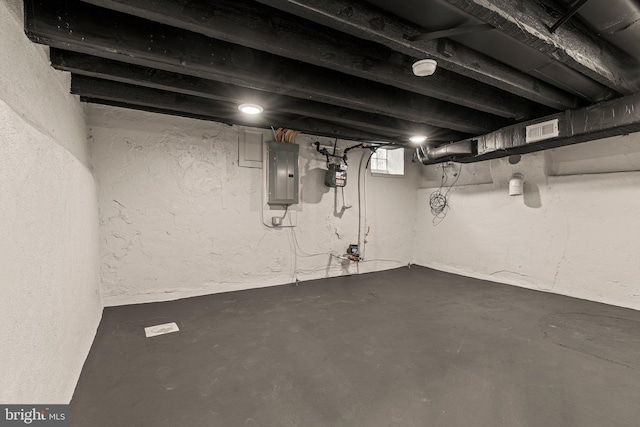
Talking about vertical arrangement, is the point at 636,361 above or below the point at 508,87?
below

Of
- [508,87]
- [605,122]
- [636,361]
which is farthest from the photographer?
[605,122]

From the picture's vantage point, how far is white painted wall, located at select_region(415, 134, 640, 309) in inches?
106

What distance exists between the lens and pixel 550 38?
53.9 inches

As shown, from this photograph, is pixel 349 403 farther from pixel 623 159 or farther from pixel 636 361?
pixel 623 159

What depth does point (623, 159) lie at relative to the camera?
2.71 metres

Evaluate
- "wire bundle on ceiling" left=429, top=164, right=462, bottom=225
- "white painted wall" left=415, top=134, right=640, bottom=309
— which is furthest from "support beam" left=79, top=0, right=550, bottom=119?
"wire bundle on ceiling" left=429, top=164, right=462, bottom=225

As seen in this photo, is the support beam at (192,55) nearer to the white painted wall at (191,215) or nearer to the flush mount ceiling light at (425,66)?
the flush mount ceiling light at (425,66)

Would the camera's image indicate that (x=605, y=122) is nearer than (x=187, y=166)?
Answer: Yes

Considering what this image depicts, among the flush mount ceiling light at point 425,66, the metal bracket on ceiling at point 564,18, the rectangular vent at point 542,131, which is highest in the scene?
the metal bracket on ceiling at point 564,18

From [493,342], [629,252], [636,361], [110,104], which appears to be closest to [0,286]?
[110,104]

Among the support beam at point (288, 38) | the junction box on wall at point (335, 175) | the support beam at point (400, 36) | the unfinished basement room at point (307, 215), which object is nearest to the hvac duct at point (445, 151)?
the unfinished basement room at point (307, 215)

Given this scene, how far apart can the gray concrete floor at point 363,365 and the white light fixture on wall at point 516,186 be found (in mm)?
1331

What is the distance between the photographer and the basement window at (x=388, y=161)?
4336mm

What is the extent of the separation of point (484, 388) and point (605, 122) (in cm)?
235
